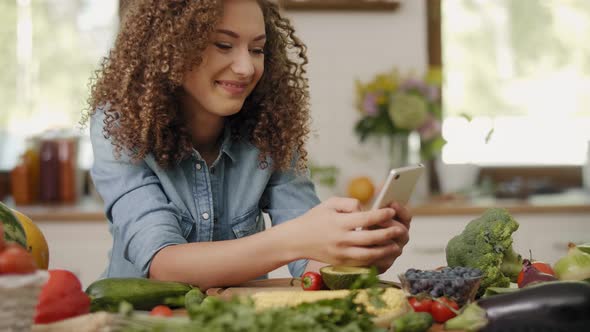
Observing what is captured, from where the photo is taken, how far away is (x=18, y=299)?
978 millimetres

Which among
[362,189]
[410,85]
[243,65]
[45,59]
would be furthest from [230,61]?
[45,59]

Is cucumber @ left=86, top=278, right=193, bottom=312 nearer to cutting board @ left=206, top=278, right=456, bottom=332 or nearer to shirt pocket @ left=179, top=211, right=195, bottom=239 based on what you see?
cutting board @ left=206, top=278, right=456, bottom=332

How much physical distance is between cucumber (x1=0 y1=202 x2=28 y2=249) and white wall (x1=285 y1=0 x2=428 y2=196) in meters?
2.13

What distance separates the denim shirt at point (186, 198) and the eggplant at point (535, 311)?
65cm

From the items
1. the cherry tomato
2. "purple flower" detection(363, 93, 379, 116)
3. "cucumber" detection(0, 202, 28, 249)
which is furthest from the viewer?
"purple flower" detection(363, 93, 379, 116)

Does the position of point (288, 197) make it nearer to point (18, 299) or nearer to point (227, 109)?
point (227, 109)

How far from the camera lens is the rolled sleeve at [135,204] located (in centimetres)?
151

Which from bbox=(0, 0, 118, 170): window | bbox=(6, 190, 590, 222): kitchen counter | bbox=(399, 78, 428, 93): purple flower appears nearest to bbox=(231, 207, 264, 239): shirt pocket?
bbox=(6, 190, 590, 222): kitchen counter

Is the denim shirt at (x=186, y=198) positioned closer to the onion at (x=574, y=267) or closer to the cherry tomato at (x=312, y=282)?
the cherry tomato at (x=312, y=282)

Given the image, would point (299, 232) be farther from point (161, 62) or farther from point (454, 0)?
point (454, 0)

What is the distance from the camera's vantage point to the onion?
1363 mm

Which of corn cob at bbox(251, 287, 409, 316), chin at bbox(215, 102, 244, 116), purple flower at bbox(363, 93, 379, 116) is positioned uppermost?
chin at bbox(215, 102, 244, 116)

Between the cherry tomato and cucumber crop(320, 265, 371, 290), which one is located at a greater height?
cucumber crop(320, 265, 371, 290)

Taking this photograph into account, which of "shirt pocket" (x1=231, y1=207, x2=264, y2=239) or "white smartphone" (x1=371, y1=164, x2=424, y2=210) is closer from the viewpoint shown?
"white smartphone" (x1=371, y1=164, x2=424, y2=210)
